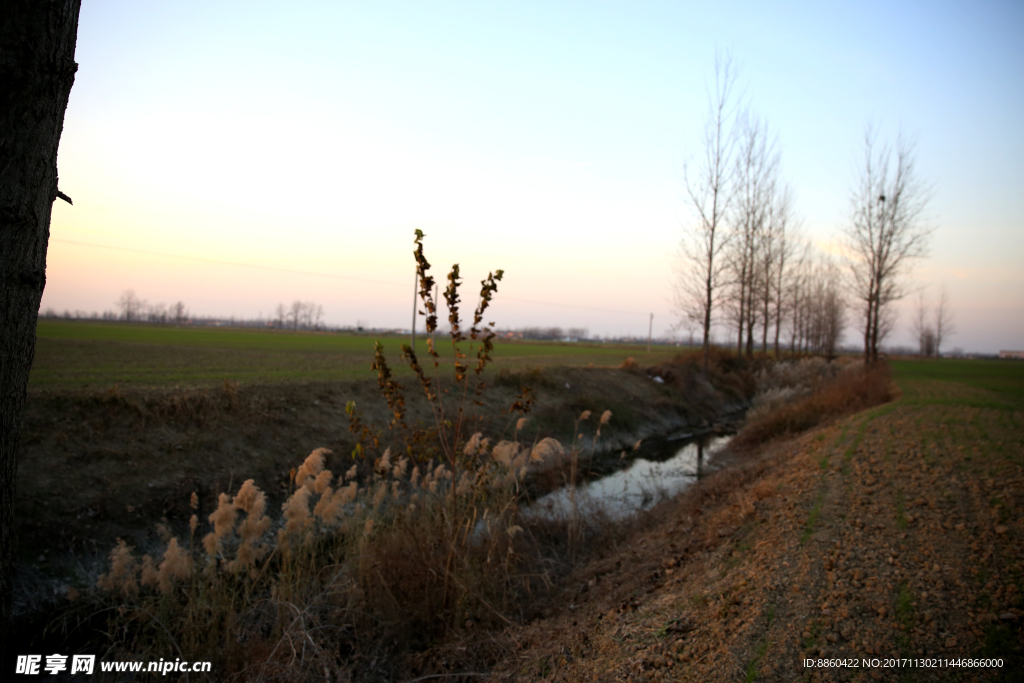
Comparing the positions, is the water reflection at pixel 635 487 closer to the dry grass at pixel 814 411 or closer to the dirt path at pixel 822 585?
the dry grass at pixel 814 411

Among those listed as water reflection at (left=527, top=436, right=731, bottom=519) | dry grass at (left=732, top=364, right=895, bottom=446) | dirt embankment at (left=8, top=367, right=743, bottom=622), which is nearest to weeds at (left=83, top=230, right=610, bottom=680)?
dirt embankment at (left=8, top=367, right=743, bottom=622)

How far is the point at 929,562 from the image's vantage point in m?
4.30

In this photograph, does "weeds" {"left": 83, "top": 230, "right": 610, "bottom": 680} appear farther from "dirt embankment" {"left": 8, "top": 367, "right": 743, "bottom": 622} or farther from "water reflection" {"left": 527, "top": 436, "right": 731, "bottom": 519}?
"water reflection" {"left": 527, "top": 436, "right": 731, "bottom": 519}

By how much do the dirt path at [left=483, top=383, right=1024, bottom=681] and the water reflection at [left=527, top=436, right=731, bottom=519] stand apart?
57.6 inches

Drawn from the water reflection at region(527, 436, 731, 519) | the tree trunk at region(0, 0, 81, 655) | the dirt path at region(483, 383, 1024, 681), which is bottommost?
the water reflection at region(527, 436, 731, 519)

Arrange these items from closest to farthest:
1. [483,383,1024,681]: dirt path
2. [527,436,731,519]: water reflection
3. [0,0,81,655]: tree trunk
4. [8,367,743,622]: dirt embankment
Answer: [0,0,81,655]: tree trunk → [483,383,1024,681]: dirt path → [8,367,743,622]: dirt embankment → [527,436,731,519]: water reflection

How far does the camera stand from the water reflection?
28.4ft

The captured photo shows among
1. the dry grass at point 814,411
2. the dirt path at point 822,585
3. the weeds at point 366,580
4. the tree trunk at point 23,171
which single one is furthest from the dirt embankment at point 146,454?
the dry grass at point 814,411

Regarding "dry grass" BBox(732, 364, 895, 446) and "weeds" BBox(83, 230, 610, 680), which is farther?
"dry grass" BBox(732, 364, 895, 446)

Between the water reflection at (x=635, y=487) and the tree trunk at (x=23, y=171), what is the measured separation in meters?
6.31

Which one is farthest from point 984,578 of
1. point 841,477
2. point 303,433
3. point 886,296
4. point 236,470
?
point 886,296

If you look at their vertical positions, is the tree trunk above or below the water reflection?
above

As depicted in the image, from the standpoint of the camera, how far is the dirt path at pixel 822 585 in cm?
347

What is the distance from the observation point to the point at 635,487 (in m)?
11.7
